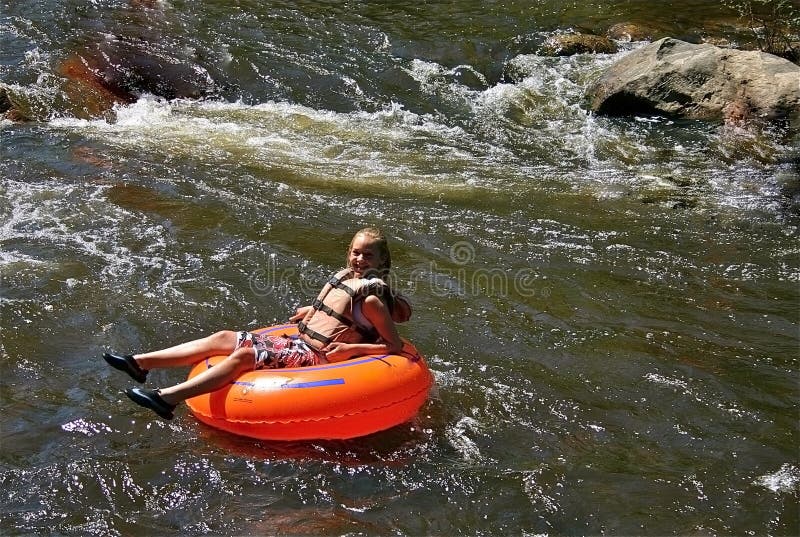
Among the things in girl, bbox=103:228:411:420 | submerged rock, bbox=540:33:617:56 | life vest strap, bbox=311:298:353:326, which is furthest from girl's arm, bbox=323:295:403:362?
submerged rock, bbox=540:33:617:56

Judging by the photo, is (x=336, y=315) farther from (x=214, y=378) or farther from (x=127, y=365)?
(x=127, y=365)

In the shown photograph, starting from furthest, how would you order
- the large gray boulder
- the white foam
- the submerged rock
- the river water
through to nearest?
the submerged rock, the large gray boulder, the white foam, the river water

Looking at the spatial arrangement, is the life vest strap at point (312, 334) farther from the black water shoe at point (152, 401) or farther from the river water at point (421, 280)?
the black water shoe at point (152, 401)

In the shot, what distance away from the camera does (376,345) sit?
4707mm

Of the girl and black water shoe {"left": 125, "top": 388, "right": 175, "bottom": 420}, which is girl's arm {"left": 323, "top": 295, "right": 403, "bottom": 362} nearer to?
the girl

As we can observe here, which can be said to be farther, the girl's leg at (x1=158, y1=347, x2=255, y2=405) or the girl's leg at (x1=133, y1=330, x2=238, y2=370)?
the girl's leg at (x1=133, y1=330, x2=238, y2=370)

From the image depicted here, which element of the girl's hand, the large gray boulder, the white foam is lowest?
the white foam

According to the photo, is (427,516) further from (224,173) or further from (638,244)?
(224,173)

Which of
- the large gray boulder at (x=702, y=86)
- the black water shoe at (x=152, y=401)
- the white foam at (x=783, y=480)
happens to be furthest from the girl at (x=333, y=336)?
the large gray boulder at (x=702, y=86)

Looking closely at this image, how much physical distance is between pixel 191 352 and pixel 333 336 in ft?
2.69

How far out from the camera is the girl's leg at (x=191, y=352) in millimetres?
4543

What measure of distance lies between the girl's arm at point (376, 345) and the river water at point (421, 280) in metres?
0.48

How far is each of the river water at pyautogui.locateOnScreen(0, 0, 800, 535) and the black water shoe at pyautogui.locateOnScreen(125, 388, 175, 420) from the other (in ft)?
0.71

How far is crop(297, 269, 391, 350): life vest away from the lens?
4.73 metres
